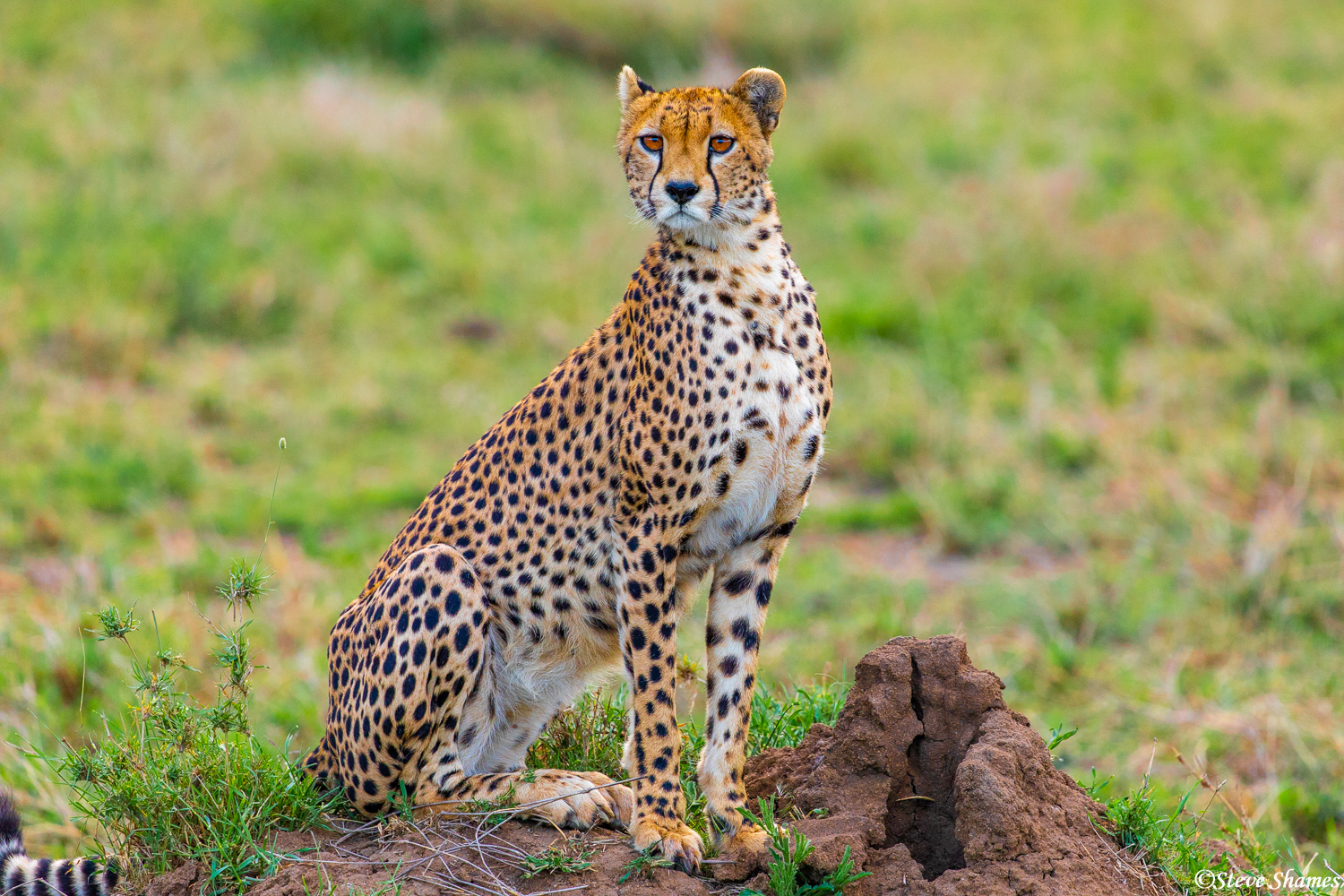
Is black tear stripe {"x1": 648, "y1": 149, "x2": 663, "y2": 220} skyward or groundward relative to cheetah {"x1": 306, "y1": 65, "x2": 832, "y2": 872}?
skyward

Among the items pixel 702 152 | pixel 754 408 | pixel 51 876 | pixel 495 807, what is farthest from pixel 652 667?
pixel 51 876

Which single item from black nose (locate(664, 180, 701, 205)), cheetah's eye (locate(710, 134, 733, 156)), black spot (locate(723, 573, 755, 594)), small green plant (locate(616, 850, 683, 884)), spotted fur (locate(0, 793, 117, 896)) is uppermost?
cheetah's eye (locate(710, 134, 733, 156))

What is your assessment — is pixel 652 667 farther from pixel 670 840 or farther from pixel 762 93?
pixel 762 93

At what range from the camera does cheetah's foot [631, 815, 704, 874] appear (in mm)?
2957

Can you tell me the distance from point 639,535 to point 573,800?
2.05 ft

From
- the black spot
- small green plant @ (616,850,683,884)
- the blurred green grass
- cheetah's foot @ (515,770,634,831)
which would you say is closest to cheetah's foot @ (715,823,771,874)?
small green plant @ (616,850,683,884)

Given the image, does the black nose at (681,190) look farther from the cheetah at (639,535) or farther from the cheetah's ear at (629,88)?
the cheetah's ear at (629,88)

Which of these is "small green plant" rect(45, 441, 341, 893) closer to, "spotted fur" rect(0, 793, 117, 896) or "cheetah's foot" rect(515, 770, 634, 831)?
"spotted fur" rect(0, 793, 117, 896)

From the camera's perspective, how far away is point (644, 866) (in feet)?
9.66

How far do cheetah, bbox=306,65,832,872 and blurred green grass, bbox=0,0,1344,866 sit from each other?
1.09 meters

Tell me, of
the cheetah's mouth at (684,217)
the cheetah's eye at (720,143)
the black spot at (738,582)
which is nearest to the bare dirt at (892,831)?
the black spot at (738,582)

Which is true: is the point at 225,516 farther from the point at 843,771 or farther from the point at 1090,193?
the point at 1090,193

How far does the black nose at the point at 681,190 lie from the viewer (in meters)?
2.94

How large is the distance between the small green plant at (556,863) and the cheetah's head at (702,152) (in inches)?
53.3
